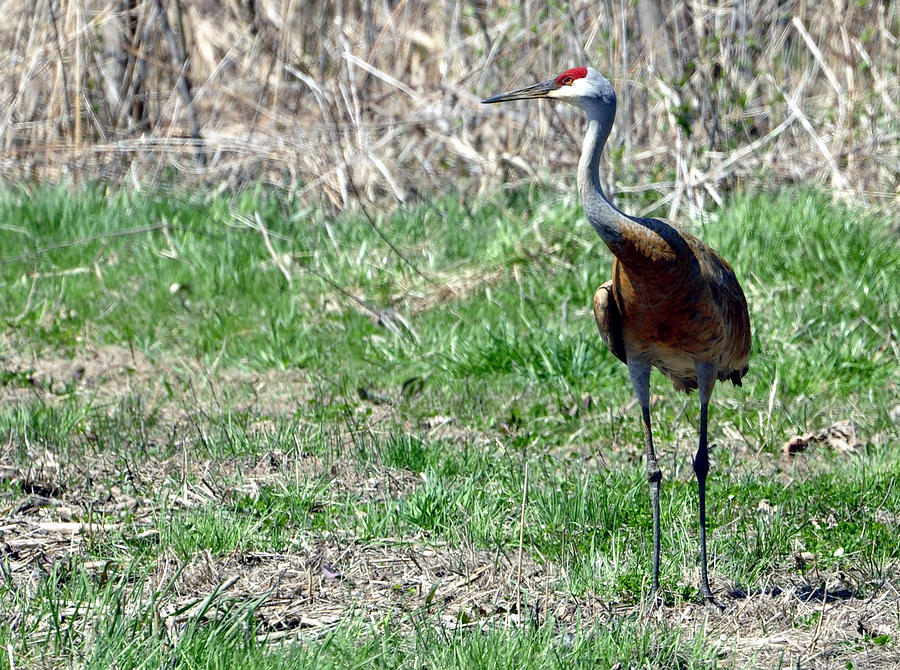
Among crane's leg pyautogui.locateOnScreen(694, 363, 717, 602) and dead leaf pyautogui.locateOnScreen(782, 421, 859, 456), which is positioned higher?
crane's leg pyautogui.locateOnScreen(694, 363, 717, 602)

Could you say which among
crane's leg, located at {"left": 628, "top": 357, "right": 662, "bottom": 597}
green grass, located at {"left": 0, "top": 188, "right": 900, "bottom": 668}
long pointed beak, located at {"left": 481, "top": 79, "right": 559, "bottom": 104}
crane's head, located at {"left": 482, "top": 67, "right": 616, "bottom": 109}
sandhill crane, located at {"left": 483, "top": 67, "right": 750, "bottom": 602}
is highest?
crane's head, located at {"left": 482, "top": 67, "right": 616, "bottom": 109}

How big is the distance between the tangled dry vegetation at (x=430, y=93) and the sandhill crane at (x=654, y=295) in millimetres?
3640

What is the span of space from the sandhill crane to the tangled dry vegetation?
11.9 ft

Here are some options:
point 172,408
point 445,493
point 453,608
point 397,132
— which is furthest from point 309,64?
point 453,608

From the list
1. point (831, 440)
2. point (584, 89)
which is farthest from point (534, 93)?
point (831, 440)

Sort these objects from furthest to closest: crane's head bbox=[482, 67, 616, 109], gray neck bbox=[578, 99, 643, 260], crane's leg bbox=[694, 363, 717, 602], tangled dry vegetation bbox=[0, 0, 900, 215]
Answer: tangled dry vegetation bbox=[0, 0, 900, 215] → crane's leg bbox=[694, 363, 717, 602] → crane's head bbox=[482, 67, 616, 109] → gray neck bbox=[578, 99, 643, 260]

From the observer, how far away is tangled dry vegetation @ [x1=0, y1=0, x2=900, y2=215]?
26.5ft

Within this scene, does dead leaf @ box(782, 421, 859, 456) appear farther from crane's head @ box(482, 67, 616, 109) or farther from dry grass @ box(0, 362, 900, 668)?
crane's head @ box(482, 67, 616, 109)

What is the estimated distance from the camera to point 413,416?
5750 mm

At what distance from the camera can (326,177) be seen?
8.43m

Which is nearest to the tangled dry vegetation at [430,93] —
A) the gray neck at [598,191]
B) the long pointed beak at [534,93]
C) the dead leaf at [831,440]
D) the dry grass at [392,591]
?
the dead leaf at [831,440]

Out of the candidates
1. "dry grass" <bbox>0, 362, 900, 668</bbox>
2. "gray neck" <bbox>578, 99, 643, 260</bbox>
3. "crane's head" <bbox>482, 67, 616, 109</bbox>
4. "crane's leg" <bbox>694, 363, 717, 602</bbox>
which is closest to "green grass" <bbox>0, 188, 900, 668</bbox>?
"dry grass" <bbox>0, 362, 900, 668</bbox>

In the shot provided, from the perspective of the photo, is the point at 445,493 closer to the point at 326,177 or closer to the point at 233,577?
the point at 233,577

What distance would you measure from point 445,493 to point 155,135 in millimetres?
6127
